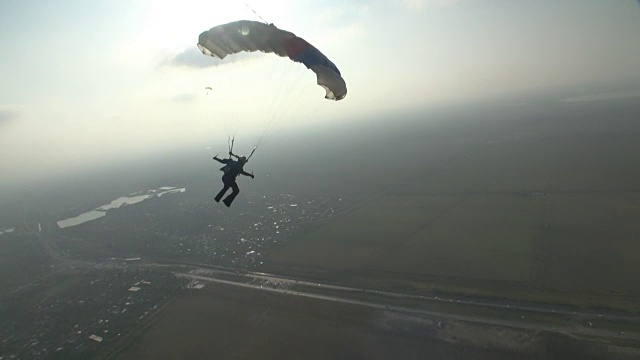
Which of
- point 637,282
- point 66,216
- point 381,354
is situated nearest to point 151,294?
point 381,354

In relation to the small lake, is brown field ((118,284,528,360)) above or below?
below

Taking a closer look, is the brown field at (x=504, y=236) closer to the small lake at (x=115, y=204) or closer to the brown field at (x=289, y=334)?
the brown field at (x=289, y=334)

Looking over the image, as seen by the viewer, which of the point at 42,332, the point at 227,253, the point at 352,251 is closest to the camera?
the point at 42,332

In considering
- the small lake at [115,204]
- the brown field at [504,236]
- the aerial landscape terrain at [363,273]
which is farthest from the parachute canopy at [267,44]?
the small lake at [115,204]

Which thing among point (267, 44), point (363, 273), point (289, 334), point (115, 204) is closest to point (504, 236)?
point (363, 273)

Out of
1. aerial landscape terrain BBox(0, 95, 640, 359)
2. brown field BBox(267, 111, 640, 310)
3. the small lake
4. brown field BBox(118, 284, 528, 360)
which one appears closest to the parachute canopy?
brown field BBox(118, 284, 528, 360)

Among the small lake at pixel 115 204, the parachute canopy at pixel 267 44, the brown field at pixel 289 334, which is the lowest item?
the brown field at pixel 289 334

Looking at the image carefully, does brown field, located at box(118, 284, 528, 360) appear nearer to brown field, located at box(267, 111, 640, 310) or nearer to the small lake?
brown field, located at box(267, 111, 640, 310)

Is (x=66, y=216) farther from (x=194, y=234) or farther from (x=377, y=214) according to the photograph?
(x=377, y=214)

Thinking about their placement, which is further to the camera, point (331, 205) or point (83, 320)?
point (331, 205)
